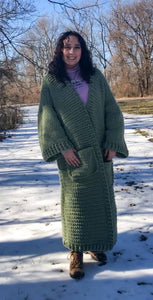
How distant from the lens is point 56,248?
2484 millimetres

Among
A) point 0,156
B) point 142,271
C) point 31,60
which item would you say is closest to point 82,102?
point 142,271

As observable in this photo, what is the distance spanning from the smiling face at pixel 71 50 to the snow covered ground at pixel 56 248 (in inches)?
55.9

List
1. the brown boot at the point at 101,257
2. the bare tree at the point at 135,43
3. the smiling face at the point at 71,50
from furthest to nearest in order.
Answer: the bare tree at the point at 135,43
the brown boot at the point at 101,257
the smiling face at the point at 71,50

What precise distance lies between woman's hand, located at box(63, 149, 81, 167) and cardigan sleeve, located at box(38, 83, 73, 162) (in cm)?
3

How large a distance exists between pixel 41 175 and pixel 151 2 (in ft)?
101

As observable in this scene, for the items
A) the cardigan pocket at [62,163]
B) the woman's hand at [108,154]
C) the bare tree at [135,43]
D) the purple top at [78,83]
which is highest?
the bare tree at [135,43]

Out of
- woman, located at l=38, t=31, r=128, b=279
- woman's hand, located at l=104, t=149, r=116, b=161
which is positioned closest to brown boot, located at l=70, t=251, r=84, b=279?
woman, located at l=38, t=31, r=128, b=279

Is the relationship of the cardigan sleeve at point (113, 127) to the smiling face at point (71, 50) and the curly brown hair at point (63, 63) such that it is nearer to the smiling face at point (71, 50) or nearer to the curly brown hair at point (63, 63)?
the curly brown hair at point (63, 63)

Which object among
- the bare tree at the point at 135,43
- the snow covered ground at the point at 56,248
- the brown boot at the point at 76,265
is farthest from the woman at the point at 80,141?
the bare tree at the point at 135,43

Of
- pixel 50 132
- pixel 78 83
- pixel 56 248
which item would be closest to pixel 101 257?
pixel 56 248

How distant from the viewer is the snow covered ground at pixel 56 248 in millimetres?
1948

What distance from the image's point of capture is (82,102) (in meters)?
2.05

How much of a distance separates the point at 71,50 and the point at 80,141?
60 centimetres

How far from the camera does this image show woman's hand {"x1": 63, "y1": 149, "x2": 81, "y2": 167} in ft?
6.58
